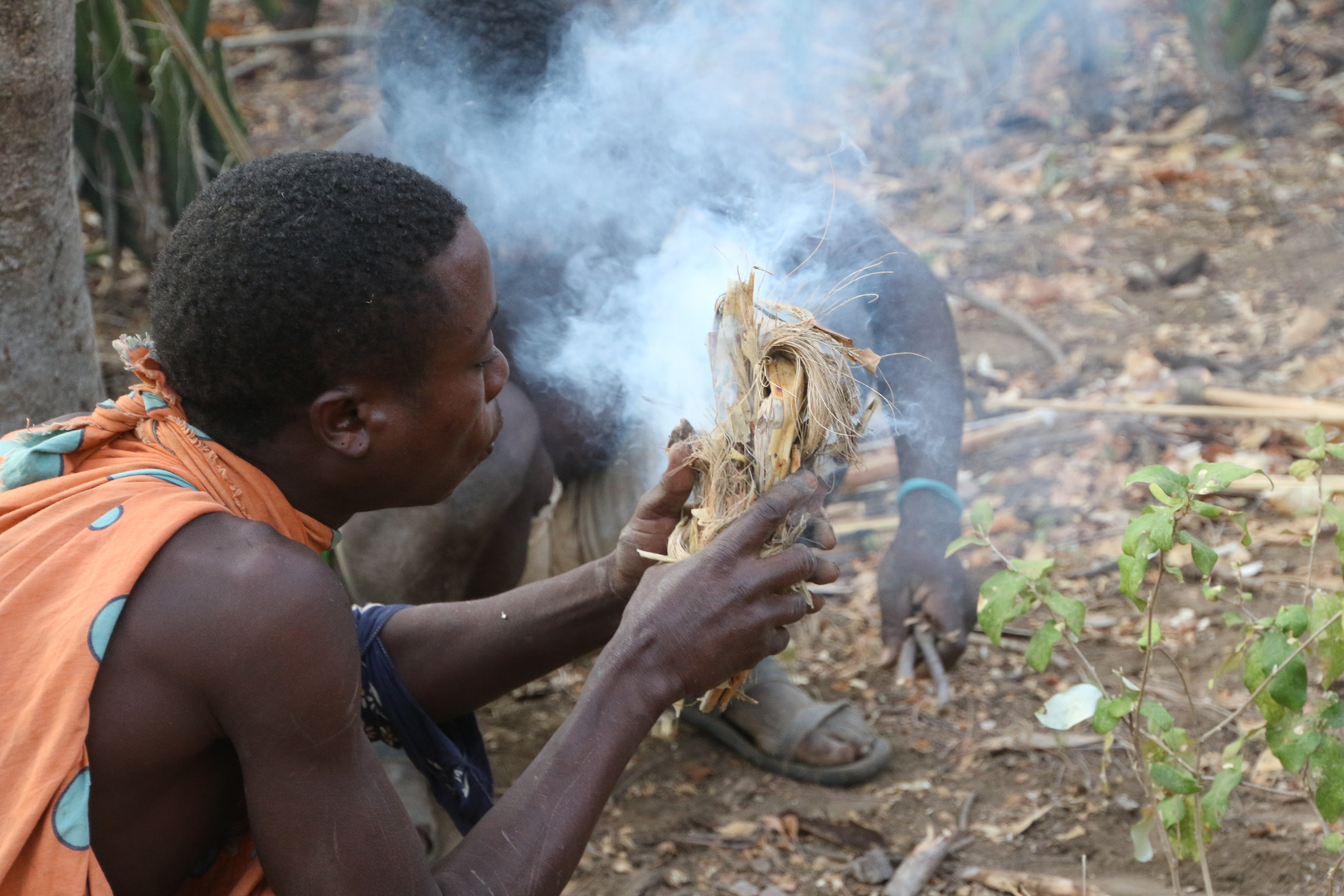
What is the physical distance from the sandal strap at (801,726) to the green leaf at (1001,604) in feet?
3.45

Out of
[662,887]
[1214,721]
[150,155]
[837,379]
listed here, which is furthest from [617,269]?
[150,155]

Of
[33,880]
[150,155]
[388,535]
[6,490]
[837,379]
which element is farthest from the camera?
[150,155]

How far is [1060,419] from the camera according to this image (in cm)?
450

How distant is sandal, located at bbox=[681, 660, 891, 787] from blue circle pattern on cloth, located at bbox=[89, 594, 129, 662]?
5.93 feet

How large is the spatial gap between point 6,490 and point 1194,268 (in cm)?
514

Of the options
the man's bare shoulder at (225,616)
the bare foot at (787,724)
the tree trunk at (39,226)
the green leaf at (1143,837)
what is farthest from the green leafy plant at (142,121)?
the green leaf at (1143,837)

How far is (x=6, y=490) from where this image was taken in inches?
64.8

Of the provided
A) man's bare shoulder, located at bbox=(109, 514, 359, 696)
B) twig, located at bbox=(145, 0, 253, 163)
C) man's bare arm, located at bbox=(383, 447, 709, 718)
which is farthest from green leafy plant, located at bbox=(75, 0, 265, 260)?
man's bare shoulder, located at bbox=(109, 514, 359, 696)

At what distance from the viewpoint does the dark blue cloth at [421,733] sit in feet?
7.42

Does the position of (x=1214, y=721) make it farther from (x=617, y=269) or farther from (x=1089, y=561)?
(x=617, y=269)

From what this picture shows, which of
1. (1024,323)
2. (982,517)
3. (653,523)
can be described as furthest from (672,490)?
(1024,323)

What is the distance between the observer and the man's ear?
1650 mm

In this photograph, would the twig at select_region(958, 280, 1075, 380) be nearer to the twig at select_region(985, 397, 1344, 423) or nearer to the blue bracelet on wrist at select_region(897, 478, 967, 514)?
the twig at select_region(985, 397, 1344, 423)

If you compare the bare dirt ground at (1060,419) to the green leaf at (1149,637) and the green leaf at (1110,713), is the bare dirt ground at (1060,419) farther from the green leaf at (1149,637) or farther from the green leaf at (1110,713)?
the green leaf at (1110,713)
